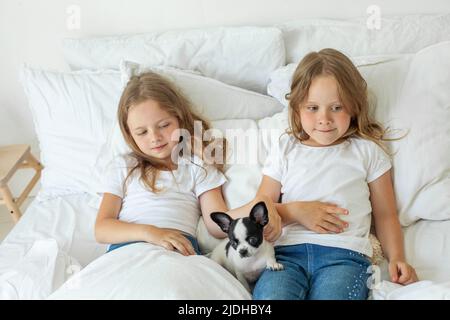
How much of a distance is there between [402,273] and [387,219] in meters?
0.15

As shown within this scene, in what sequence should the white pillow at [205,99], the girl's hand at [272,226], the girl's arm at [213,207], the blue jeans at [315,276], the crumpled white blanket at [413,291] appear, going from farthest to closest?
1. the white pillow at [205,99]
2. the girl's arm at [213,207]
3. the girl's hand at [272,226]
4. the blue jeans at [315,276]
5. the crumpled white blanket at [413,291]

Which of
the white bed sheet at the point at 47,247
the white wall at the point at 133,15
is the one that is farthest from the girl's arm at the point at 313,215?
the white wall at the point at 133,15

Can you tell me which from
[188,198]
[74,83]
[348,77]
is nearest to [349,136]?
[348,77]

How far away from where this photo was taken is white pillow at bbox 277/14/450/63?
134 cm

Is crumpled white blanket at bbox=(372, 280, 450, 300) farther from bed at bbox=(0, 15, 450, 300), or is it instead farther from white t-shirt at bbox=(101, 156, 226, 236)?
white t-shirt at bbox=(101, 156, 226, 236)

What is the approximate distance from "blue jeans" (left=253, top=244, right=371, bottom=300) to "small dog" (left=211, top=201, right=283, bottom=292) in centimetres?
3

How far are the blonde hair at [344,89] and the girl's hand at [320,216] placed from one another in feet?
0.64

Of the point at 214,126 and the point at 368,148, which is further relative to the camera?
the point at 214,126

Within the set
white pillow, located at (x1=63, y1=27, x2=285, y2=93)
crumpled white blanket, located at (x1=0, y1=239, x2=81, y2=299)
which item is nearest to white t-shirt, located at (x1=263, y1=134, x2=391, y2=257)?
white pillow, located at (x1=63, y1=27, x2=285, y2=93)

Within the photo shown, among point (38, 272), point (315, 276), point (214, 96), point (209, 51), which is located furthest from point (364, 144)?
point (38, 272)

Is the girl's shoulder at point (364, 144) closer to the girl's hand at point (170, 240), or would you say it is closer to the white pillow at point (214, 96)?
the white pillow at point (214, 96)

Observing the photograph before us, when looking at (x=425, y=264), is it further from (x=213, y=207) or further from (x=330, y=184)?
(x=213, y=207)

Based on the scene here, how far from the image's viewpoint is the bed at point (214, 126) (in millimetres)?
930

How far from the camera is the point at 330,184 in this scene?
1073mm
